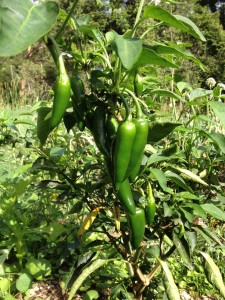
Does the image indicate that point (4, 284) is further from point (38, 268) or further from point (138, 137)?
point (138, 137)

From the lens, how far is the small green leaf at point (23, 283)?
1390 mm

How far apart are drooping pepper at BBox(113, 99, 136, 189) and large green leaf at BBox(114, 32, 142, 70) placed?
132mm

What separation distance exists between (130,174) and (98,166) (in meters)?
0.33

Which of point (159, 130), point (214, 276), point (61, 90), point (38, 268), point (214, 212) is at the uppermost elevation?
point (61, 90)

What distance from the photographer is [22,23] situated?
1.49 feet

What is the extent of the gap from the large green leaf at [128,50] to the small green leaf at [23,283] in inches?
42.9

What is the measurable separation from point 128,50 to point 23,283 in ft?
3.61

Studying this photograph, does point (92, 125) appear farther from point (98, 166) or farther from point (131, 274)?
point (131, 274)

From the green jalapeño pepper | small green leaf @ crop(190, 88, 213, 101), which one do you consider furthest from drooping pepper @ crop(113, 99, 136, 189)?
small green leaf @ crop(190, 88, 213, 101)

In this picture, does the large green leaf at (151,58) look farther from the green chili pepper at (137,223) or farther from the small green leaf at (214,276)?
the small green leaf at (214,276)

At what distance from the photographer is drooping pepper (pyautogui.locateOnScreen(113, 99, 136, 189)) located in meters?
0.67

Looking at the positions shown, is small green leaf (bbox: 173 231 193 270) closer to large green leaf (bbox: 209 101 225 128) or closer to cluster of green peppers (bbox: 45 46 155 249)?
cluster of green peppers (bbox: 45 46 155 249)

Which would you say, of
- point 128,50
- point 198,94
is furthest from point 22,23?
point 198,94

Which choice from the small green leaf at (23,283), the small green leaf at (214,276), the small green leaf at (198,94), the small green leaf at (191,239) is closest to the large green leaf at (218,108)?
the small green leaf at (198,94)
